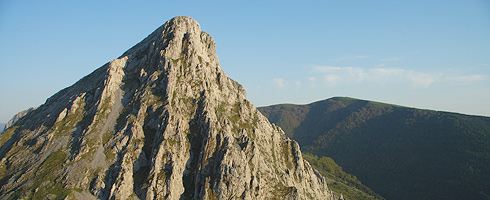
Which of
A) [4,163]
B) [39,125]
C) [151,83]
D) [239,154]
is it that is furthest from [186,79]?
[4,163]

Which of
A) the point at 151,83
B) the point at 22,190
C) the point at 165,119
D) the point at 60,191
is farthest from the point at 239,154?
the point at 22,190

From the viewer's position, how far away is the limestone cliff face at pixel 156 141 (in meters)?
126

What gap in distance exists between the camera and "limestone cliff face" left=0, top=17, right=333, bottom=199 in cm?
12581

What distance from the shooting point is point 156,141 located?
141 metres

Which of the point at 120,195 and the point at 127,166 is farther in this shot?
the point at 127,166

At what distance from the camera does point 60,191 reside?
119m

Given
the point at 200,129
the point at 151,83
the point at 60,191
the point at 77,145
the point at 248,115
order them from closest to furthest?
the point at 60,191 < the point at 77,145 < the point at 200,129 < the point at 151,83 < the point at 248,115

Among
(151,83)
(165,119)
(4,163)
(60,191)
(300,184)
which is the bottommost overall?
(300,184)

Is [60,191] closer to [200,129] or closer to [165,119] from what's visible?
[165,119]

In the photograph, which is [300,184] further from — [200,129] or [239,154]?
[200,129]

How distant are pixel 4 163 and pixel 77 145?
114 feet

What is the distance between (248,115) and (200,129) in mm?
37999

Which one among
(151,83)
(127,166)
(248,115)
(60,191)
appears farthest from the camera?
(248,115)

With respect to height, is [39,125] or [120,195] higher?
[39,125]
